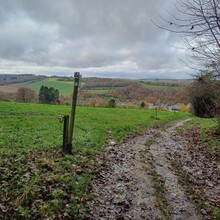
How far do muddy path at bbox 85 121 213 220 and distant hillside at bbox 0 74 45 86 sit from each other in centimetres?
8101

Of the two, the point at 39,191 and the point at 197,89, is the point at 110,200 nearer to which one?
the point at 39,191

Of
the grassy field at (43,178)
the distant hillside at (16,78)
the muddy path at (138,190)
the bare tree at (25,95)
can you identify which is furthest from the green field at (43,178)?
the distant hillside at (16,78)

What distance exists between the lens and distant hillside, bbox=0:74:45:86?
286 ft

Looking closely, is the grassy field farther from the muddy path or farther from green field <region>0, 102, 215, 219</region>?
the muddy path

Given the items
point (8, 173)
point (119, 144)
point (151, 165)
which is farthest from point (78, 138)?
point (8, 173)

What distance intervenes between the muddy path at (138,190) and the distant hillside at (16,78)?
8101 centimetres

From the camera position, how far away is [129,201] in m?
6.06

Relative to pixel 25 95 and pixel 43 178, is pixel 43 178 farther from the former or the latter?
pixel 25 95

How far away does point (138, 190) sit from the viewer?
6688mm

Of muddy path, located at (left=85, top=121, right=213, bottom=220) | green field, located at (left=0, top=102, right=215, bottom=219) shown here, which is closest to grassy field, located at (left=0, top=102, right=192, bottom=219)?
green field, located at (left=0, top=102, right=215, bottom=219)

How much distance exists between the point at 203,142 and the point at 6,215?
11.7m

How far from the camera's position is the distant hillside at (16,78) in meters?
87.2

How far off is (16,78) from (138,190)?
3688 inches

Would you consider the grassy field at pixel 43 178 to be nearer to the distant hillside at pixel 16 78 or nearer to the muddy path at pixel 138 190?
the muddy path at pixel 138 190
